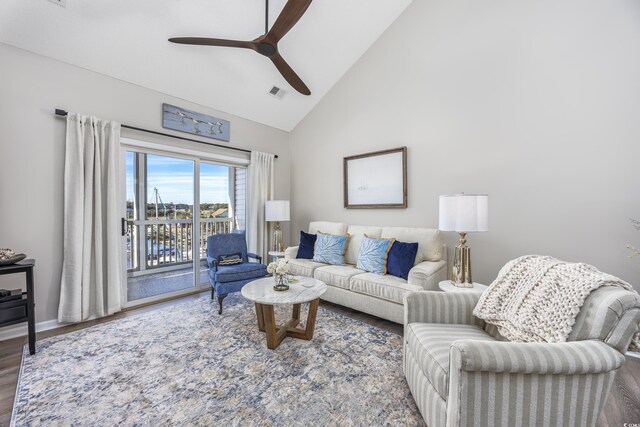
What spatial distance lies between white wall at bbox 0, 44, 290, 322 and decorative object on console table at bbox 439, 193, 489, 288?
3.76 metres

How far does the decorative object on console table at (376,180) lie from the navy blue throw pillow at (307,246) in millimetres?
770

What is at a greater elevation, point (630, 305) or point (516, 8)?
point (516, 8)

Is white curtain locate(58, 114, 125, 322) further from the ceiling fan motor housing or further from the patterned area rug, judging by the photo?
the ceiling fan motor housing

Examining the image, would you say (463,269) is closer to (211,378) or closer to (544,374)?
(544,374)

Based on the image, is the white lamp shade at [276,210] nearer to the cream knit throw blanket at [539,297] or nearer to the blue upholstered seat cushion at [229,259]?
the blue upholstered seat cushion at [229,259]

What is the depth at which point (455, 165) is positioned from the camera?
124 inches

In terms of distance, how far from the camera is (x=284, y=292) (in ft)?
7.84

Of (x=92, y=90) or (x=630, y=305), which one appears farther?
(x=92, y=90)

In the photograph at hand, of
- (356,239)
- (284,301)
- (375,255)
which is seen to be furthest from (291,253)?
(284,301)

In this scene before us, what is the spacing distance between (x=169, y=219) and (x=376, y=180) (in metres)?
3.03

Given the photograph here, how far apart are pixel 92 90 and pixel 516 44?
15.0 ft

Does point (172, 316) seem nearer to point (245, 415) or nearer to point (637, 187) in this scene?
point (245, 415)

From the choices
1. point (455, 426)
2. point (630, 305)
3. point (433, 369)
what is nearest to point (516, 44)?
point (630, 305)

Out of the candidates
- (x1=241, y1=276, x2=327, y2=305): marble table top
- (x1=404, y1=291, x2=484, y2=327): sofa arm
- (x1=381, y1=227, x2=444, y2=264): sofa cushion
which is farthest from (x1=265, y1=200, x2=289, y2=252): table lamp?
(x1=404, y1=291, x2=484, y2=327): sofa arm
